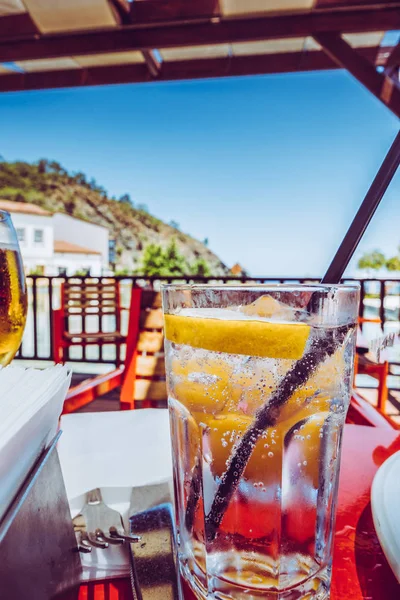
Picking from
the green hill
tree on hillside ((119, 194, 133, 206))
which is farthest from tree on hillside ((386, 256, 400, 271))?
tree on hillside ((119, 194, 133, 206))

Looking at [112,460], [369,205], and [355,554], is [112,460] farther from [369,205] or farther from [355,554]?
[369,205]

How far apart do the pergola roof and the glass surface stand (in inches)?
142

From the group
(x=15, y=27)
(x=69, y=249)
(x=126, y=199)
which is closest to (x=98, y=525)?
(x=15, y=27)

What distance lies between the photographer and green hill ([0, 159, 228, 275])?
129 feet

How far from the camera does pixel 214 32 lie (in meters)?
3.66

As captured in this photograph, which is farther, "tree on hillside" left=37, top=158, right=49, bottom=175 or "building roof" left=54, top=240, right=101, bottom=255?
"building roof" left=54, top=240, right=101, bottom=255

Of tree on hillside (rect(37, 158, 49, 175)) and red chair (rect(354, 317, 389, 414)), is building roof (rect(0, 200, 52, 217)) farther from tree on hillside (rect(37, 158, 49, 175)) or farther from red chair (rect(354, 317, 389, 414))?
red chair (rect(354, 317, 389, 414))

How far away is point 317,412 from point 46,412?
0.29 metres

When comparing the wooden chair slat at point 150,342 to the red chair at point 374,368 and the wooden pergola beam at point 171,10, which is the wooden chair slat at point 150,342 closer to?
the red chair at point 374,368

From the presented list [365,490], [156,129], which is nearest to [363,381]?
[365,490]

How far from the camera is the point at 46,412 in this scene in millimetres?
361

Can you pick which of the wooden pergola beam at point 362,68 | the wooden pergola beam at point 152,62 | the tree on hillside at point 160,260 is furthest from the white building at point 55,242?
the wooden pergola beam at point 362,68

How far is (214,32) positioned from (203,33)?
0.10m

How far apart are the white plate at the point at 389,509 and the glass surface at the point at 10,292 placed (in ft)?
1.66
